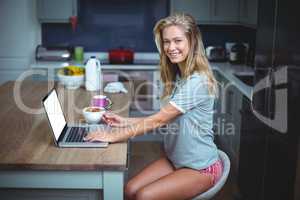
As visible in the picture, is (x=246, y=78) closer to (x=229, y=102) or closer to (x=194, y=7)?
(x=229, y=102)

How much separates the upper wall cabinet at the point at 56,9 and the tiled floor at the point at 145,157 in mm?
1567

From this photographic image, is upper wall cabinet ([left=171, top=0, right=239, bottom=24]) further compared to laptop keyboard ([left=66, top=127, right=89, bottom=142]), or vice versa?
upper wall cabinet ([left=171, top=0, right=239, bottom=24])

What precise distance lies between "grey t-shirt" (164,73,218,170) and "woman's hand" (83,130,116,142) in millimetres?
332

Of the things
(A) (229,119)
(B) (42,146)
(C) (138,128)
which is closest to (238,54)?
(A) (229,119)

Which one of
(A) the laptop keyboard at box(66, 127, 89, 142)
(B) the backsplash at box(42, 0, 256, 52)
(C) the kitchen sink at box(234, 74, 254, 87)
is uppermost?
(B) the backsplash at box(42, 0, 256, 52)

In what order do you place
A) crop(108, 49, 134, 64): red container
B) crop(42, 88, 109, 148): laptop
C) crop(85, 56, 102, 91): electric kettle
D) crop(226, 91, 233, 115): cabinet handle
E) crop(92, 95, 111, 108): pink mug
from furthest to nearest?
crop(108, 49, 134, 64): red container, crop(226, 91, 233, 115): cabinet handle, crop(85, 56, 102, 91): electric kettle, crop(92, 95, 111, 108): pink mug, crop(42, 88, 109, 148): laptop

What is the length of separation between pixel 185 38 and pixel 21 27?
125 inches

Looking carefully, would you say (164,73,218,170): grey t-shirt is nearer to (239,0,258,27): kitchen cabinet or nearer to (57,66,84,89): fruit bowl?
(57,66,84,89): fruit bowl

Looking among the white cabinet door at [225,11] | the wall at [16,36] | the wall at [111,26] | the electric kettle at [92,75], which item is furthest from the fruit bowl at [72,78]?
the white cabinet door at [225,11]

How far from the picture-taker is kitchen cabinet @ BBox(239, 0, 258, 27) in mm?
4043

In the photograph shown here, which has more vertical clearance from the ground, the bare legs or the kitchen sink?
the kitchen sink

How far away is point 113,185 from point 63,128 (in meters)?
0.51

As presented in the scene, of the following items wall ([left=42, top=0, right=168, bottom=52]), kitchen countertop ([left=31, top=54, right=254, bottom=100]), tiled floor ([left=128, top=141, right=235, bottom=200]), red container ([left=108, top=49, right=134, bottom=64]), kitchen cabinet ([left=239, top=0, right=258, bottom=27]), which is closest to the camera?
tiled floor ([left=128, top=141, right=235, bottom=200])

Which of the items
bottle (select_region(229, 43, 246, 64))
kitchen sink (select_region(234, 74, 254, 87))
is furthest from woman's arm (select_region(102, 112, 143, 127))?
bottle (select_region(229, 43, 246, 64))
